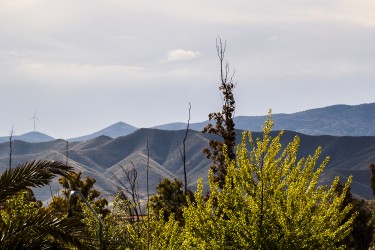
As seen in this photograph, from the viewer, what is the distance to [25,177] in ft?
51.1

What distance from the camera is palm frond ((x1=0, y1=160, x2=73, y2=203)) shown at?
15.4m

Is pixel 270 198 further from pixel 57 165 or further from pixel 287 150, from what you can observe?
pixel 57 165

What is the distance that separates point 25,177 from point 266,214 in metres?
6.52

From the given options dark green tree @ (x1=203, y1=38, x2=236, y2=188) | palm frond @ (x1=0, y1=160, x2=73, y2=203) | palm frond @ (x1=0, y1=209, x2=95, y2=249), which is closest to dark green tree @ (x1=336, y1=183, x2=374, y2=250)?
dark green tree @ (x1=203, y1=38, x2=236, y2=188)

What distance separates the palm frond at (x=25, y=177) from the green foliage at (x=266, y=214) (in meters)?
3.94

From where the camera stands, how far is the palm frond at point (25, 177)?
15.4 metres

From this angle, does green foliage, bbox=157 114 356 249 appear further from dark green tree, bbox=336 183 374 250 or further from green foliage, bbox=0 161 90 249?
dark green tree, bbox=336 183 374 250

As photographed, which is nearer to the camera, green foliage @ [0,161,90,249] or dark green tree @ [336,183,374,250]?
green foliage @ [0,161,90,249]

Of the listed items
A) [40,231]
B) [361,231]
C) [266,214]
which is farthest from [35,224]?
[361,231]

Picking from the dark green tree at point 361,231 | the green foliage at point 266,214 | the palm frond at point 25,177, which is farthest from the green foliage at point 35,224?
the dark green tree at point 361,231

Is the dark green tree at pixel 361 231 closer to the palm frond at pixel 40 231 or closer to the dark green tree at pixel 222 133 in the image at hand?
the dark green tree at pixel 222 133

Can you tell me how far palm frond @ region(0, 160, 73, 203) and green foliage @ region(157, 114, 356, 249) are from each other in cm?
394

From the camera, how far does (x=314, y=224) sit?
15742 millimetres

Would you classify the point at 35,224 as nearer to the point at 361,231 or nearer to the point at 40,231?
the point at 40,231
